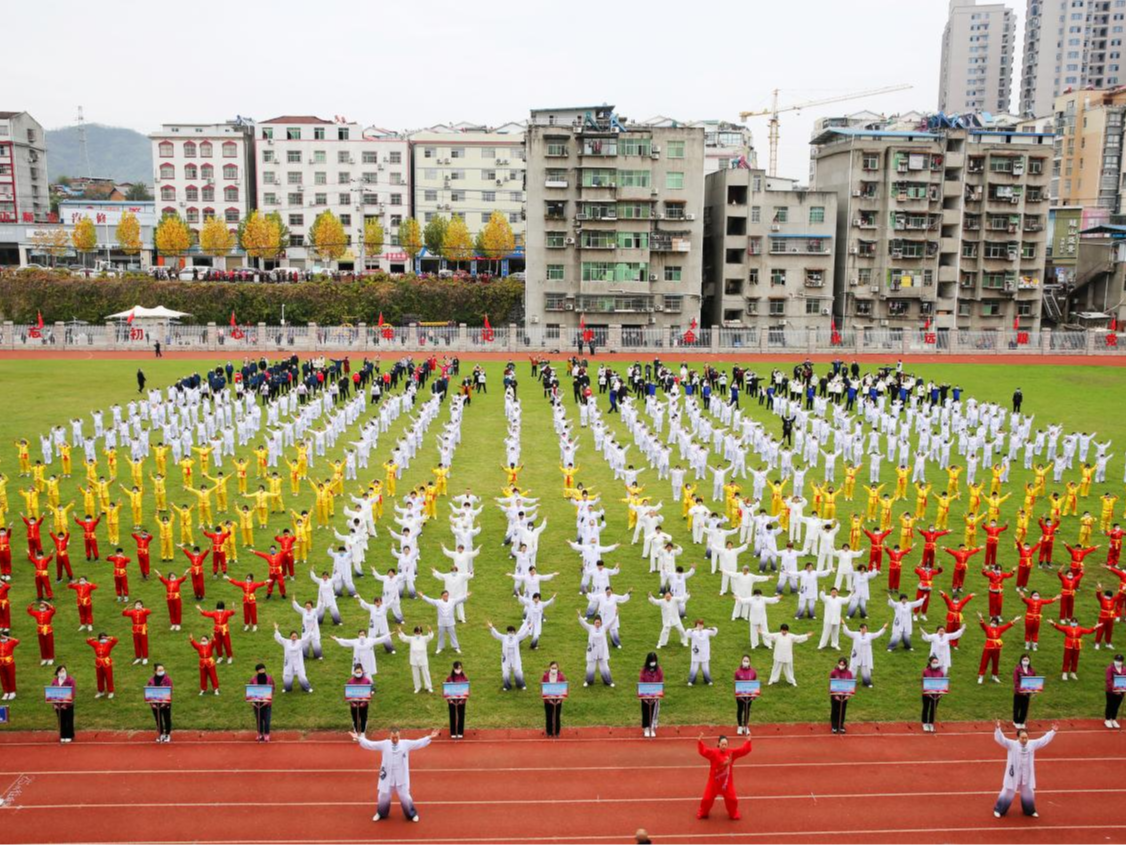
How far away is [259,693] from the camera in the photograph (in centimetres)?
1091

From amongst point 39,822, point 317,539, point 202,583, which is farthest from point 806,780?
point 317,539

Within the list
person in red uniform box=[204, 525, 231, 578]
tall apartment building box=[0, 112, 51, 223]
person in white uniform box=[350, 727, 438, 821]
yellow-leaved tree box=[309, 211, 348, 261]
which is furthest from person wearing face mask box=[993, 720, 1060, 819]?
tall apartment building box=[0, 112, 51, 223]

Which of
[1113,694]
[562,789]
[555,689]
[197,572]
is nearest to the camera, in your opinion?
[562,789]

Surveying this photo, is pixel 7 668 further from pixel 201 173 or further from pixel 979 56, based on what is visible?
pixel 979 56

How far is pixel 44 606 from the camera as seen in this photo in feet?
42.2

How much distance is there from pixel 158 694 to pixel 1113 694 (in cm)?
1134

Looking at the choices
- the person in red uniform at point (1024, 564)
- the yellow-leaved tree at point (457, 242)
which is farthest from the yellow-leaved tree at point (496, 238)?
the person in red uniform at point (1024, 564)

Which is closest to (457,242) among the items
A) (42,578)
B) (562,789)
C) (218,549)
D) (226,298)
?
(226,298)

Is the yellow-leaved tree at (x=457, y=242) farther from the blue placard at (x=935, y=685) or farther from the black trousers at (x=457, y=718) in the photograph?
the blue placard at (x=935, y=685)

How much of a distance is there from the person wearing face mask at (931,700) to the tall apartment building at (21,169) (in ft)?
268

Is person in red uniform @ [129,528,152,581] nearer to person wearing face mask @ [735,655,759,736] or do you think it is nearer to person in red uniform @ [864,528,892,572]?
person wearing face mask @ [735,655,759,736]

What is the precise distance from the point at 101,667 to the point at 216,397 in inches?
716

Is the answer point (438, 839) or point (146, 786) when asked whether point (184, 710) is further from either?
point (438, 839)

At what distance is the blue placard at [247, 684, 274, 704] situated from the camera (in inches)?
428
